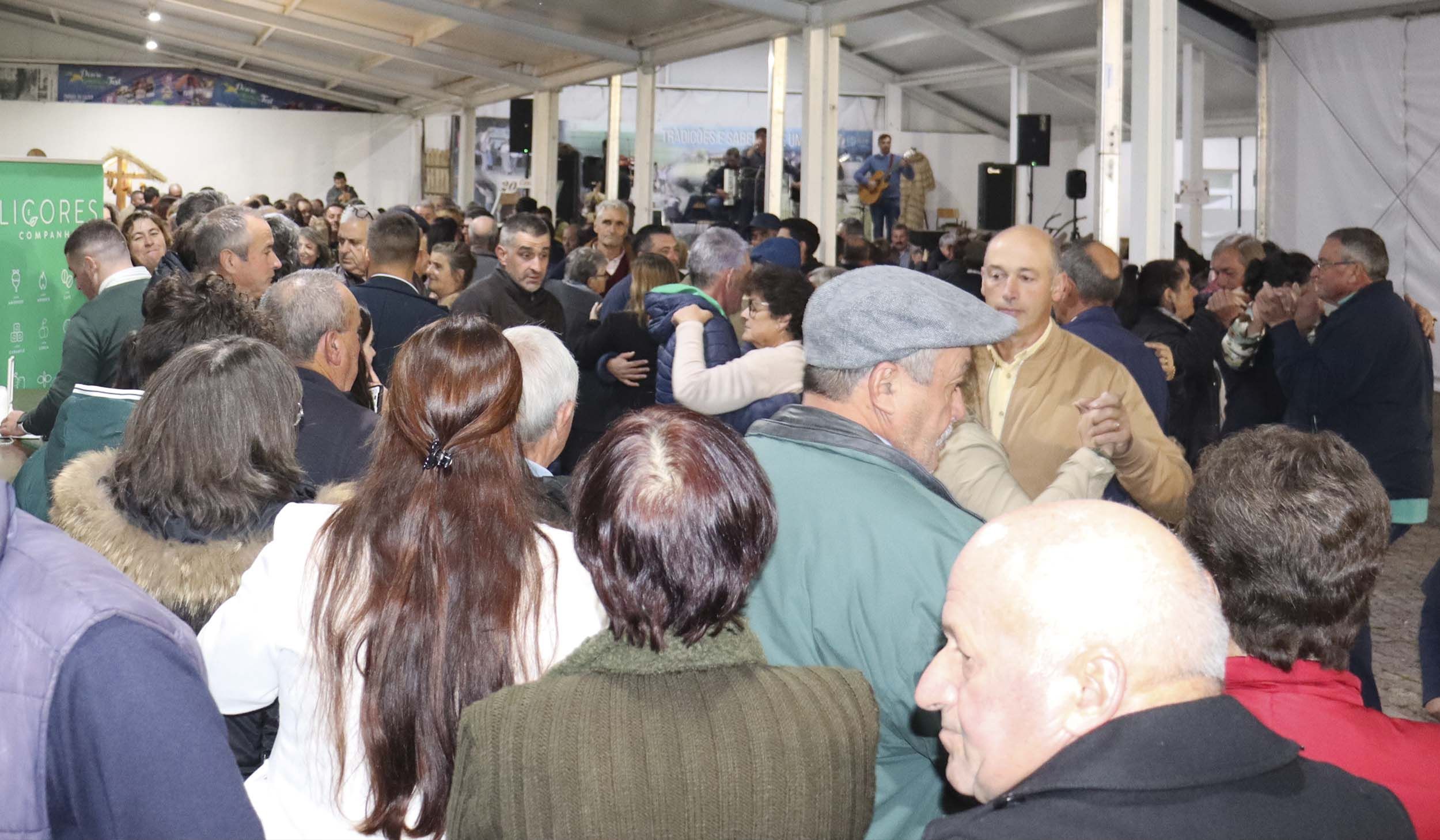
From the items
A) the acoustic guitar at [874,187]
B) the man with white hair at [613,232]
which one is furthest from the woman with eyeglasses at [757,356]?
the acoustic guitar at [874,187]

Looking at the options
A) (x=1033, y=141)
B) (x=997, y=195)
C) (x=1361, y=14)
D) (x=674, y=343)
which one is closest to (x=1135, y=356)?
(x=674, y=343)

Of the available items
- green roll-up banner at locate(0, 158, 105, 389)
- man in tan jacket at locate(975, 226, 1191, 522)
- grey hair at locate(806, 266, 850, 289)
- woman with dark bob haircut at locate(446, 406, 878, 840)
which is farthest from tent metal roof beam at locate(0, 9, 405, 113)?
woman with dark bob haircut at locate(446, 406, 878, 840)

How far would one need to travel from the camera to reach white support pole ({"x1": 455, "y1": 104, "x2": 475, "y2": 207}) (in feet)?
57.7

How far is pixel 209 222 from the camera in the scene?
4.38 meters

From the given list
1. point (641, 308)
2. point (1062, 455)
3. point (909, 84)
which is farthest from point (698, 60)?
point (1062, 455)

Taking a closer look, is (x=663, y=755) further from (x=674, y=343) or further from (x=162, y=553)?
(x=674, y=343)

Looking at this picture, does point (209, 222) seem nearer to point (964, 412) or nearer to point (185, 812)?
point (964, 412)

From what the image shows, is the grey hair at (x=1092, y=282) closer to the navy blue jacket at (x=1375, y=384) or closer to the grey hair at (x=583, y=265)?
the navy blue jacket at (x=1375, y=384)

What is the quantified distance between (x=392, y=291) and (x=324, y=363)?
144cm

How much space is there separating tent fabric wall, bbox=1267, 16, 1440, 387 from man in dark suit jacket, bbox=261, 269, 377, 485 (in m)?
10.6

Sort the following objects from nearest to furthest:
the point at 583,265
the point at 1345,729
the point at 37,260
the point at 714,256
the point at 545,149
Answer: the point at 1345,729 → the point at 714,256 → the point at 37,260 → the point at 583,265 → the point at 545,149

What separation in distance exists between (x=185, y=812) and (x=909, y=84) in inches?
735

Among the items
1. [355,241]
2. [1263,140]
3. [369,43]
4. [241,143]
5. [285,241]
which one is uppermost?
[241,143]

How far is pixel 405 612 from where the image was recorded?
1624 millimetres
